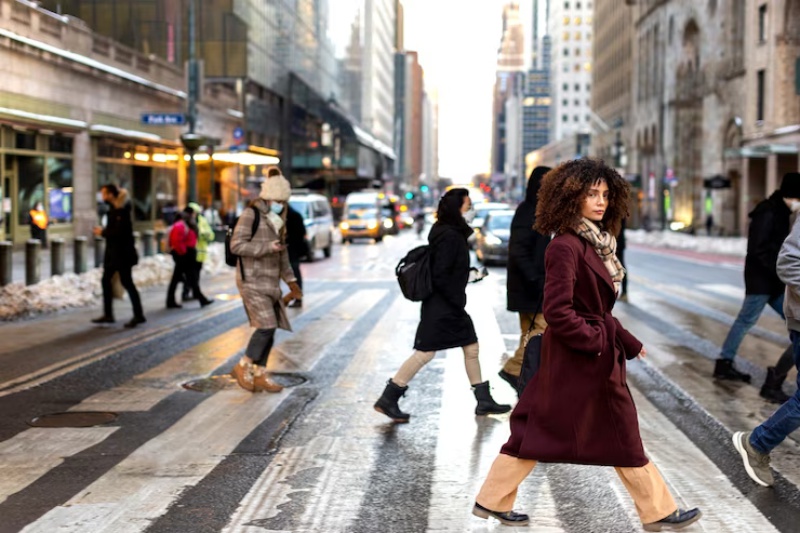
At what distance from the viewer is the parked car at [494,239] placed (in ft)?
85.7

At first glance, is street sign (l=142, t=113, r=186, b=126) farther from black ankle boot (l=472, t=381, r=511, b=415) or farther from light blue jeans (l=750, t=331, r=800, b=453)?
light blue jeans (l=750, t=331, r=800, b=453)

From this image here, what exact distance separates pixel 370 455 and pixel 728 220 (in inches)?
2287

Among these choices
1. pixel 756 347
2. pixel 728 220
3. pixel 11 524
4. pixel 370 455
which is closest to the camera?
pixel 11 524

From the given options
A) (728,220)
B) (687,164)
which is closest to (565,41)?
(687,164)

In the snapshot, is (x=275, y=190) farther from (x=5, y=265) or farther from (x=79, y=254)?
(x=79, y=254)

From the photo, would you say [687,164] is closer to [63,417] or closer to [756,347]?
[756,347]

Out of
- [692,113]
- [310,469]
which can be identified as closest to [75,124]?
[310,469]

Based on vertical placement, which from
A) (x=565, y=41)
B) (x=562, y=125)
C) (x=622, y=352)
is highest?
(x=565, y=41)

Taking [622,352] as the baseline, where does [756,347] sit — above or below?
below

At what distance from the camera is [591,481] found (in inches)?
230

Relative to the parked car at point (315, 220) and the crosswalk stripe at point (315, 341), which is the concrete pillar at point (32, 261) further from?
the parked car at point (315, 220)

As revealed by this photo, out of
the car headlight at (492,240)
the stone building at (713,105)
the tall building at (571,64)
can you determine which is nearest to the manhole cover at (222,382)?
the car headlight at (492,240)

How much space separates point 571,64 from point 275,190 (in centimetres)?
18160

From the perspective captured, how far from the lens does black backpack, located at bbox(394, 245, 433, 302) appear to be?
722cm
